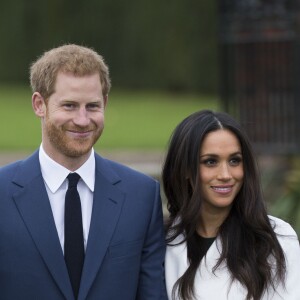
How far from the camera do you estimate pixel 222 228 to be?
12.8ft

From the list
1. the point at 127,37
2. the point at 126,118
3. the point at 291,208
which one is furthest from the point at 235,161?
the point at 127,37

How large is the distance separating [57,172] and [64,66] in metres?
0.36

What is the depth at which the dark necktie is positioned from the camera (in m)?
3.60

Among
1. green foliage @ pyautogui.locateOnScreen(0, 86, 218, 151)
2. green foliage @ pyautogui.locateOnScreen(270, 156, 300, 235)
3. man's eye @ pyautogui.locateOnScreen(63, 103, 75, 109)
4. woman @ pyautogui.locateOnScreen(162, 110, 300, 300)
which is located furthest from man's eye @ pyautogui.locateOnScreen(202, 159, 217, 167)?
green foliage @ pyautogui.locateOnScreen(0, 86, 218, 151)

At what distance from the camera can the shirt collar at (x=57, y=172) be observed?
3.66m

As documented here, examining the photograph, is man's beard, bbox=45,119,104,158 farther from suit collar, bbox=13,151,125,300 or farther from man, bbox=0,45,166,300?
suit collar, bbox=13,151,125,300

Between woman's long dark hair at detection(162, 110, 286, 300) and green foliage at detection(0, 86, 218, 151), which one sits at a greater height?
woman's long dark hair at detection(162, 110, 286, 300)

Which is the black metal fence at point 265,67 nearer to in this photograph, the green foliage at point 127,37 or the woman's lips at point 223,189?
the woman's lips at point 223,189

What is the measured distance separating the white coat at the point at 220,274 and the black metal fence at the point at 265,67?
4.64m

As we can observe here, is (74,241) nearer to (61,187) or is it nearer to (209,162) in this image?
(61,187)

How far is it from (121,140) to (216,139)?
1016 cm

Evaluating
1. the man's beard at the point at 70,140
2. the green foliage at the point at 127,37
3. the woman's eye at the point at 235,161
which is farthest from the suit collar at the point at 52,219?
the green foliage at the point at 127,37

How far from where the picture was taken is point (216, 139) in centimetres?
385

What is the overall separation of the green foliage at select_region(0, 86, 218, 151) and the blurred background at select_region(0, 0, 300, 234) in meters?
0.02
